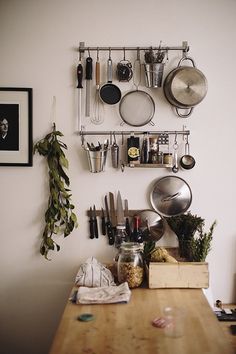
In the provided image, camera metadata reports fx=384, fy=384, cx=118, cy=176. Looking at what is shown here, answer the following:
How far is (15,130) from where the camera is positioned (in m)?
2.36

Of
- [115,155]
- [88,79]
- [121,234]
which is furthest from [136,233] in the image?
[88,79]

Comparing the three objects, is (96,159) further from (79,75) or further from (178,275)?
(178,275)

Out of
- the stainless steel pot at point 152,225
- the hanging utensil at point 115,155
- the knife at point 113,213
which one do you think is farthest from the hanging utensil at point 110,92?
the stainless steel pot at point 152,225

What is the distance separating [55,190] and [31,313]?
803 mm

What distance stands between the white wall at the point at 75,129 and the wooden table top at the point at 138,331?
676mm

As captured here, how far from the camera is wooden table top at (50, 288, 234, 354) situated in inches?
53.2

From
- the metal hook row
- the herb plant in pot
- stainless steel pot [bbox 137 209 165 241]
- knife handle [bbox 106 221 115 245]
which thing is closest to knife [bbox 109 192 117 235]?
knife handle [bbox 106 221 115 245]

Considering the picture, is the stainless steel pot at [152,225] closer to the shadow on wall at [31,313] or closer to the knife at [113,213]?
the knife at [113,213]

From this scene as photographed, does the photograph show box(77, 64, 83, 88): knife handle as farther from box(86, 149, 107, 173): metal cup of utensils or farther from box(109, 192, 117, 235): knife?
box(109, 192, 117, 235): knife

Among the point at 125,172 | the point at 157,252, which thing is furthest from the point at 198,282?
the point at 125,172

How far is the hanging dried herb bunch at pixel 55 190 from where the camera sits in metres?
2.29

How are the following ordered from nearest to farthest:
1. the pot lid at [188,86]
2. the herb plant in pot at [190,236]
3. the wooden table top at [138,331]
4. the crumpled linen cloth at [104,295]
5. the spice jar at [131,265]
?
the wooden table top at [138,331] → the crumpled linen cloth at [104,295] → the spice jar at [131,265] → the herb plant in pot at [190,236] → the pot lid at [188,86]

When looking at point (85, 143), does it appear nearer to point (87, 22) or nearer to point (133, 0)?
point (87, 22)

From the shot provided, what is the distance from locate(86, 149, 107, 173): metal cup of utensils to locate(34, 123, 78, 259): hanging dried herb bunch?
0.15 m
